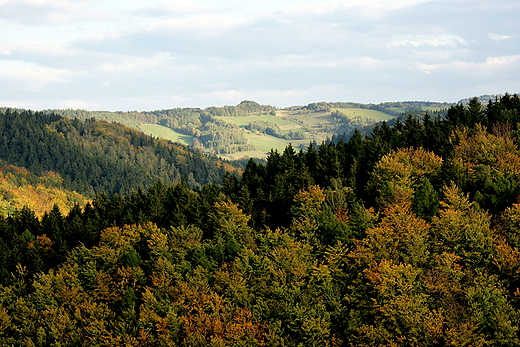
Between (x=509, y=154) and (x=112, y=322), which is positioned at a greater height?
(x=509, y=154)

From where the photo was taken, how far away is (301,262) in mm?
92312

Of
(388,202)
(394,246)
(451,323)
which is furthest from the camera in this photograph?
(388,202)

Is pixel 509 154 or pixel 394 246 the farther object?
pixel 509 154

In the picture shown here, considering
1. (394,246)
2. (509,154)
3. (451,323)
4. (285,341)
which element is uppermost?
(509,154)

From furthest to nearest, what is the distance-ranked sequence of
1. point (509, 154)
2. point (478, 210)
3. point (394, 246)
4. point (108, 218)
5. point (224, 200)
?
point (108, 218) → point (224, 200) → point (509, 154) → point (478, 210) → point (394, 246)

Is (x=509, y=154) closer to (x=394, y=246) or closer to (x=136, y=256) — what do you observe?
(x=394, y=246)

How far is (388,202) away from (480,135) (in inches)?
1501

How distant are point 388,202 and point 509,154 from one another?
1171 inches

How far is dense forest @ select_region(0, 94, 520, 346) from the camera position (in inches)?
3211

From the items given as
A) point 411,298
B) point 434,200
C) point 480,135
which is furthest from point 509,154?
point 411,298

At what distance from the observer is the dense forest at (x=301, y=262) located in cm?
8156

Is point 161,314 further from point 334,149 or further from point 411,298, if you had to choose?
point 334,149

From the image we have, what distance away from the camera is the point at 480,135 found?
129 metres

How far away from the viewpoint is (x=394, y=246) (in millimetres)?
91500
